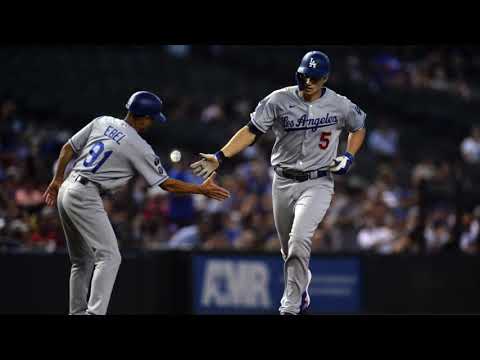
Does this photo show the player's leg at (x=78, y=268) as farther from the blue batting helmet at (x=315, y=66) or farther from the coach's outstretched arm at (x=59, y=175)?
the blue batting helmet at (x=315, y=66)

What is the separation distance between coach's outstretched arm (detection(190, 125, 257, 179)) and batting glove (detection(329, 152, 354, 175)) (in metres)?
0.67

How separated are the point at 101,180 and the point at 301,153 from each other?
5.17 feet

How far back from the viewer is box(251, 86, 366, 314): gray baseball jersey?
8125mm

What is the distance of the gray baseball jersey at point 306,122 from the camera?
27.1 ft

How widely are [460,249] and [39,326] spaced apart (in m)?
8.63

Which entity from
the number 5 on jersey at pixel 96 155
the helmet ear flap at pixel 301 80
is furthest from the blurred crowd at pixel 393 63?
the number 5 on jersey at pixel 96 155

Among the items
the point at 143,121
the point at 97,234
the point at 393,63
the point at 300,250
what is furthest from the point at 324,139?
the point at 393,63

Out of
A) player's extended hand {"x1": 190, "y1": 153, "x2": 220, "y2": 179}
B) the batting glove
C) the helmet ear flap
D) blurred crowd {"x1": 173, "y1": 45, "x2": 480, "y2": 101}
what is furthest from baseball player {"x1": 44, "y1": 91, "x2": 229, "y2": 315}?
blurred crowd {"x1": 173, "y1": 45, "x2": 480, "y2": 101}

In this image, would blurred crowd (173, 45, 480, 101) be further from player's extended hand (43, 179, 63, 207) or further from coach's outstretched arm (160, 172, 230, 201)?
coach's outstretched arm (160, 172, 230, 201)

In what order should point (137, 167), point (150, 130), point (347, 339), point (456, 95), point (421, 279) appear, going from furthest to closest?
1. point (456, 95)
2. point (150, 130)
3. point (421, 279)
4. point (137, 167)
5. point (347, 339)

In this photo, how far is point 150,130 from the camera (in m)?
16.9

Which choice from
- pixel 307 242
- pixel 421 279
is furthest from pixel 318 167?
pixel 421 279

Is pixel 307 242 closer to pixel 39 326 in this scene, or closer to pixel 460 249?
pixel 39 326

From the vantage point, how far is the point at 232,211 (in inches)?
571
